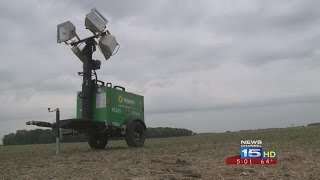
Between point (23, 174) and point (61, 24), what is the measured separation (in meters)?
8.53

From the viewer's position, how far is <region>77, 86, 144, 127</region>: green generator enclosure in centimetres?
1608

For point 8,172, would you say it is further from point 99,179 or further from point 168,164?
point 168,164

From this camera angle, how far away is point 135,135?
1741 centimetres

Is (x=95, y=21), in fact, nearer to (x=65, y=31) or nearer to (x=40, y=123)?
(x=65, y=31)

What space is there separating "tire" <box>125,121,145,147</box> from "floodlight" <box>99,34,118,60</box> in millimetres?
2880

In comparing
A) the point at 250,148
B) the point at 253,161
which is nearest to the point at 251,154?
the point at 250,148

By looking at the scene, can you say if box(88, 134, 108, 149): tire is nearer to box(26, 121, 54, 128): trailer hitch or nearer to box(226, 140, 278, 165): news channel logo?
box(26, 121, 54, 128): trailer hitch

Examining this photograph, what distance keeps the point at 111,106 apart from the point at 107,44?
224 centimetres

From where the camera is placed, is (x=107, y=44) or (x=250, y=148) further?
(x=107, y=44)

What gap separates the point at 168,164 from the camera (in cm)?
973

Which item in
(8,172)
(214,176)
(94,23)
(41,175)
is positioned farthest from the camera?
(94,23)

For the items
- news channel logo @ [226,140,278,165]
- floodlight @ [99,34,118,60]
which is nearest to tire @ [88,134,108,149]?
floodlight @ [99,34,118,60]

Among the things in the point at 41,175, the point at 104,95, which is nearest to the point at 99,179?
the point at 41,175

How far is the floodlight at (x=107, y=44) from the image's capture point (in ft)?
53.8
